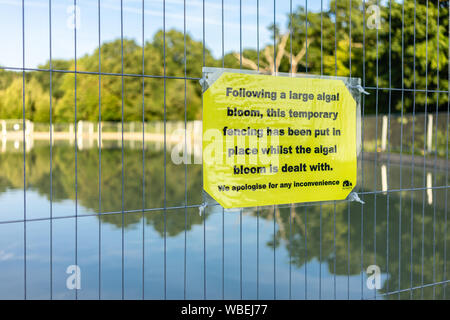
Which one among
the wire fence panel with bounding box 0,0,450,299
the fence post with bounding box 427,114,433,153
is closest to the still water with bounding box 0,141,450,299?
the wire fence panel with bounding box 0,0,450,299

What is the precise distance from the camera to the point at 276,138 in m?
3.49

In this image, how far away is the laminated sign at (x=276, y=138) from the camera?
11.0 ft

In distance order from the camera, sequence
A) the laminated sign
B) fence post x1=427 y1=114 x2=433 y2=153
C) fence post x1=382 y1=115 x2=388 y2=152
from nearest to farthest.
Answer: the laminated sign, fence post x1=427 y1=114 x2=433 y2=153, fence post x1=382 y1=115 x2=388 y2=152

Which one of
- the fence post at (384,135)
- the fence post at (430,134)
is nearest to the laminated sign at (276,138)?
the fence post at (430,134)

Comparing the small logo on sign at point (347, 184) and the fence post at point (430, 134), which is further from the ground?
the fence post at point (430, 134)

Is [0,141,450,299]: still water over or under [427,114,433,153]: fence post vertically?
under

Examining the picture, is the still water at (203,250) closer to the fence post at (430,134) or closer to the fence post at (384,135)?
the fence post at (430,134)

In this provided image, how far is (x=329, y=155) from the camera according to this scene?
12.3 ft

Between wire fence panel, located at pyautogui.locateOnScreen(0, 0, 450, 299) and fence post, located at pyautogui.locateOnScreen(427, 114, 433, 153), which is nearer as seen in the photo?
wire fence panel, located at pyautogui.locateOnScreen(0, 0, 450, 299)

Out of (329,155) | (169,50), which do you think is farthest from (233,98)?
Answer: (169,50)

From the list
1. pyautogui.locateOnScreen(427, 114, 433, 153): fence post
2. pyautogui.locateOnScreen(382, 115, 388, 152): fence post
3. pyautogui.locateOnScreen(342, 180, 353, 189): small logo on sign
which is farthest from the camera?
pyautogui.locateOnScreen(382, 115, 388, 152): fence post

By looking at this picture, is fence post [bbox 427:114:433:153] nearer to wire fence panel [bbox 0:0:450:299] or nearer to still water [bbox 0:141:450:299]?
wire fence panel [bbox 0:0:450:299]

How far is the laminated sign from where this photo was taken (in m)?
3.34
